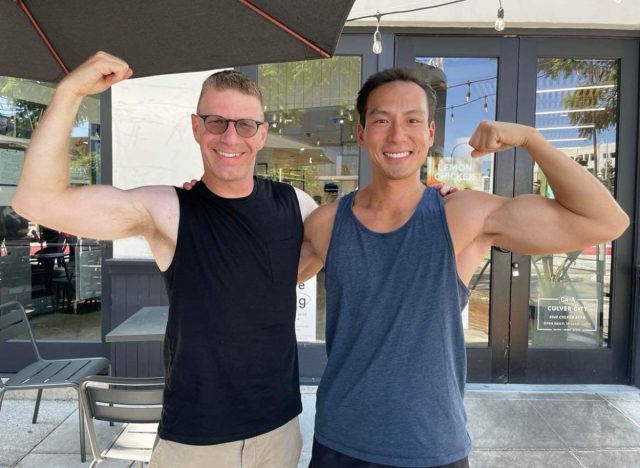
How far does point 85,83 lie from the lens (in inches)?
52.5

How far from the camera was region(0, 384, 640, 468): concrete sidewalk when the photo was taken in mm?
3279

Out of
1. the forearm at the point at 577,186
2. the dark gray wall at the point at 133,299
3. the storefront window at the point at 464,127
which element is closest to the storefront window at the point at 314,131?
the storefront window at the point at 464,127

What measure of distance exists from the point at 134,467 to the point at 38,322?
7.65 ft

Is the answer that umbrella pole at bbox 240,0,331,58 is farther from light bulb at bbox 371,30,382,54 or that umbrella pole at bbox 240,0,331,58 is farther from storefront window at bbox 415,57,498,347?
storefront window at bbox 415,57,498,347

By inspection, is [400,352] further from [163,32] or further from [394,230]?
[163,32]

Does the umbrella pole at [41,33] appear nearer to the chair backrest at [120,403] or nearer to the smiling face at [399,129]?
the smiling face at [399,129]

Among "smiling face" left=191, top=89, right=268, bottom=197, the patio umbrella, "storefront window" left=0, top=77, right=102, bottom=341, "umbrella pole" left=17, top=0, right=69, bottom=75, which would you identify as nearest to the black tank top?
"smiling face" left=191, top=89, right=268, bottom=197

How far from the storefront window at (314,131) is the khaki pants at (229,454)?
290 cm

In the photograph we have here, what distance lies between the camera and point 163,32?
1861 millimetres

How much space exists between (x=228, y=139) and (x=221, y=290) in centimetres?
50

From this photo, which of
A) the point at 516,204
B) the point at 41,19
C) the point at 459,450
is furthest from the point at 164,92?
the point at 459,450

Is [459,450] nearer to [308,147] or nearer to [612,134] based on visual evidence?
[308,147]

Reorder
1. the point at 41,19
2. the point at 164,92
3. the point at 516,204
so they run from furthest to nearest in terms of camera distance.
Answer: the point at 164,92, the point at 41,19, the point at 516,204

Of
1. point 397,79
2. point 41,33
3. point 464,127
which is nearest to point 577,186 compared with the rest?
point 397,79
